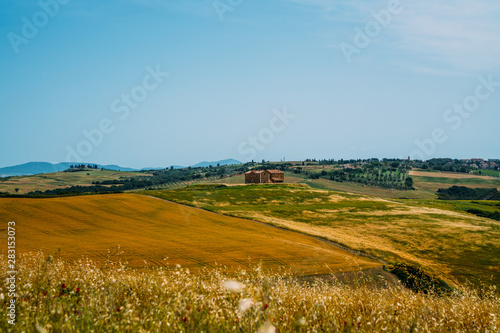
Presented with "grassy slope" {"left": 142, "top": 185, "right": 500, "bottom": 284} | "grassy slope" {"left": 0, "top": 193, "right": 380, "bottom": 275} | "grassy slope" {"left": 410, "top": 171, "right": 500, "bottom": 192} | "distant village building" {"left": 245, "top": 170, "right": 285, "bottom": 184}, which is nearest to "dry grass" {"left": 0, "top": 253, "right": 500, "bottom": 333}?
"grassy slope" {"left": 0, "top": 193, "right": 380, "bottom": 275}

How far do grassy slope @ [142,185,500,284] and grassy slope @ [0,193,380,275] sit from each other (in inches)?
294

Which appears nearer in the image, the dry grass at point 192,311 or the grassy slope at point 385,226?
the dry grass at point 192,311

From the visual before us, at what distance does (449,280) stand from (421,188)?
144m

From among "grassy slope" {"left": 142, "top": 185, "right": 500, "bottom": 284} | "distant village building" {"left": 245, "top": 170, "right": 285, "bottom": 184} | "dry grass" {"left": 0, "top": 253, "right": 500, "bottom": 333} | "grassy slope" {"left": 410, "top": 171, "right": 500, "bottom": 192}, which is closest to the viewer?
"dry grass" {"left": 0, "top": 253, "right": 500, "bottom": 333}

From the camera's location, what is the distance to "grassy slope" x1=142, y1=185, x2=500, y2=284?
128 feet

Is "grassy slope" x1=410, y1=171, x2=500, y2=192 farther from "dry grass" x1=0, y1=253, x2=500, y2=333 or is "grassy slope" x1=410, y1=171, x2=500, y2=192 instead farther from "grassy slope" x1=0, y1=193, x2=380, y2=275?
"dry grass" x1=0, y1=253, x2=500, y2=333

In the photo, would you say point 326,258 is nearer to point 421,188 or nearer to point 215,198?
point 215,198

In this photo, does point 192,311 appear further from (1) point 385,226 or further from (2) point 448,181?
(2) point 448,181

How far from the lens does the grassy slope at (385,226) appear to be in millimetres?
39125

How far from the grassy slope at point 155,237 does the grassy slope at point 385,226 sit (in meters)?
7.47

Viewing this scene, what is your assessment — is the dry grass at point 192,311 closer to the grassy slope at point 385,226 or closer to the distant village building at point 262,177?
the grassy slope at point 385,226

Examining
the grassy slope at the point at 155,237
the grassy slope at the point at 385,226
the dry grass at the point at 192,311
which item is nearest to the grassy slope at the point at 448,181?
the grassy slope at the point at 385,226

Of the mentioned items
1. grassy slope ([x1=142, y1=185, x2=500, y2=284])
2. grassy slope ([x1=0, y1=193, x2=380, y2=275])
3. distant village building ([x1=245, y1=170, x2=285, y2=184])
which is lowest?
grassy slope ([x1=142, y1=185, x2=500, y2=284])

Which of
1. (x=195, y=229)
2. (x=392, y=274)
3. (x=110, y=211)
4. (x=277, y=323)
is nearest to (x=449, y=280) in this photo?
(x=392, y=274)
